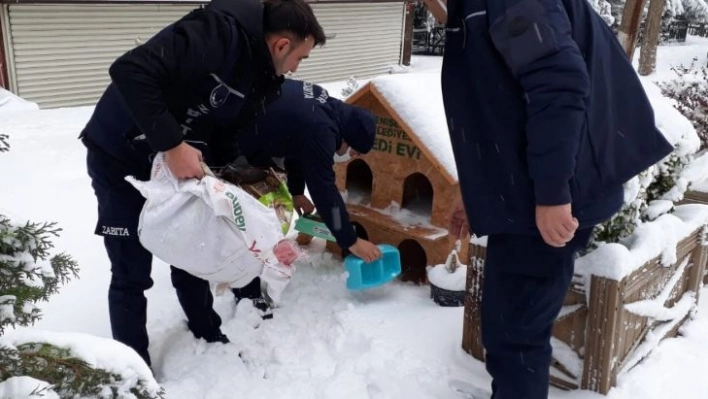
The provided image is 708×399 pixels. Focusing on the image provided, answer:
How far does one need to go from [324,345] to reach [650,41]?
18410 millimetres

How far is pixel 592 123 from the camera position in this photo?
1.90 meters

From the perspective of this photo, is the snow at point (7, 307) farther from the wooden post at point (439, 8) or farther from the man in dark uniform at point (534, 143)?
the wooden post at point (439, 8)

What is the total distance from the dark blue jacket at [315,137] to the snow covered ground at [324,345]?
0.49 meters

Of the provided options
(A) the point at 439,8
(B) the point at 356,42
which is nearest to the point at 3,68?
(B) the point at 356,42

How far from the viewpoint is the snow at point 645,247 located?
8.07 ft

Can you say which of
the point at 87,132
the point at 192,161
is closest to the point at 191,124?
the point at 192,161

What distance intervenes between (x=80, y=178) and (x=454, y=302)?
3851mm

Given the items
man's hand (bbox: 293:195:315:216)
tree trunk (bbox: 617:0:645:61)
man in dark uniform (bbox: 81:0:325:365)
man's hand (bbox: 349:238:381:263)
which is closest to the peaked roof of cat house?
man's hand (bbox: 349:238:381:263)

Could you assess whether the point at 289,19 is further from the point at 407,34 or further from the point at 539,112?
the point at 407,34

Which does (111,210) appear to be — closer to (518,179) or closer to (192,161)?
(192,161)

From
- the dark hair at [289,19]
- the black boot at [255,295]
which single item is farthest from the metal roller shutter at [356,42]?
the dark hair at [289,19]

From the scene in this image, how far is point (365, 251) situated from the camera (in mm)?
3336

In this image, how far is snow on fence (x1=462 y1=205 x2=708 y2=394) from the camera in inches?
98.0

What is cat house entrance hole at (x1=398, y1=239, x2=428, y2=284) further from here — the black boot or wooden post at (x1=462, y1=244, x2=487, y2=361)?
wooden post at (x1=462, y1=244, x2=487, y2=361)
